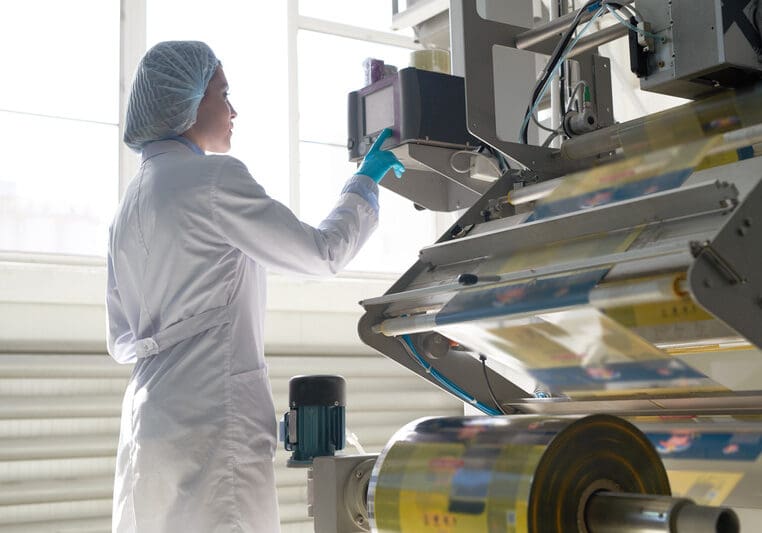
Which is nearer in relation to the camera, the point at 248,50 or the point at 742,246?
the point at 742,246

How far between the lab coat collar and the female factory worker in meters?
0.04

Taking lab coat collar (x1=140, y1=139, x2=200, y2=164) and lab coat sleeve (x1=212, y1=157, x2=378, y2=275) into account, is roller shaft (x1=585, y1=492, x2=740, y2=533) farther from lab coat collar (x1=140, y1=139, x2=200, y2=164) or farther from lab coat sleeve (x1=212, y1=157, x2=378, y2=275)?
lab coat collar (x1=140, y1=139, x2=200, y2=164)

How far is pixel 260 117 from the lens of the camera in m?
4.14

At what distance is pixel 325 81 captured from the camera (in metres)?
4.34

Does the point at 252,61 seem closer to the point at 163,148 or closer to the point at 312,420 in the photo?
the point at 163,148

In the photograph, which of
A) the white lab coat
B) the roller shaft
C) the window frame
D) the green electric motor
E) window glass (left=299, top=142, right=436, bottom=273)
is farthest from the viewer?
window glass (left=299, top=142, right=436, bottom=273)

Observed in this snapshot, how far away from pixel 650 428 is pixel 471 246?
415mm

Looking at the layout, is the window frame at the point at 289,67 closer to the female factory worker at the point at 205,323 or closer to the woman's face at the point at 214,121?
the woman's face at the point at 214,121

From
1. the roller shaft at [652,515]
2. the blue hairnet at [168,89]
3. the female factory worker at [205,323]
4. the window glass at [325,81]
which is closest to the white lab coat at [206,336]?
the female factory worker at [205,323]

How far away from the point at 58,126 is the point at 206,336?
2136mm

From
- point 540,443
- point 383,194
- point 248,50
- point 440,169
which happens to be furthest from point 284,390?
point 540,443

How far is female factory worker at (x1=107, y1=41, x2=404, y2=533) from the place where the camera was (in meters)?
1.78

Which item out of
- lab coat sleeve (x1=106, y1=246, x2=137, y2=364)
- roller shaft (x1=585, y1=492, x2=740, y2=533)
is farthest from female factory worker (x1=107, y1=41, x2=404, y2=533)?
roller shaft (x1=585, y1=492, x2=740, y2=533)

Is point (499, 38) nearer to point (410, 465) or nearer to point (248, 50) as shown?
point (410, 465)
